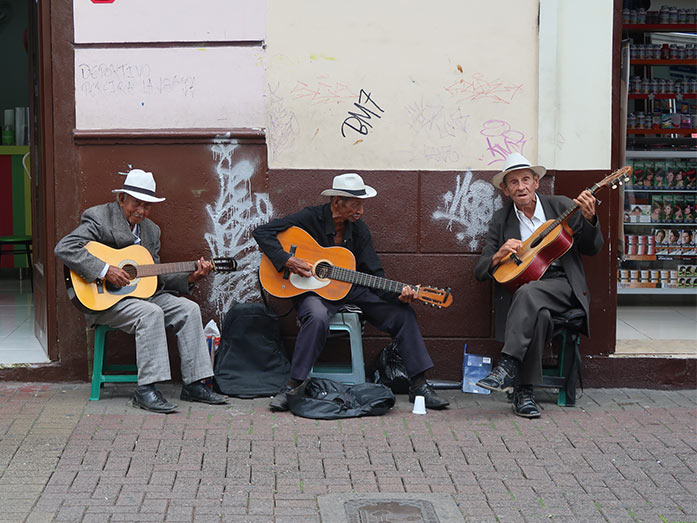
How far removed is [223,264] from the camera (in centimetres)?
563

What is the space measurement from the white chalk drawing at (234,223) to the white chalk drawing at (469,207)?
1.15 metres

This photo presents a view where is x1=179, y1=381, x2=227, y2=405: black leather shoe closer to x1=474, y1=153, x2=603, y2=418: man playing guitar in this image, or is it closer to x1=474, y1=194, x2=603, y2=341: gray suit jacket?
x1=474, y1=153, x2=603, y2=418: man playing guitar

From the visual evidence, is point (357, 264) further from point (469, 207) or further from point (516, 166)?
point (516, 166)

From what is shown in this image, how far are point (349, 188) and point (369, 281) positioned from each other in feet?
1.88

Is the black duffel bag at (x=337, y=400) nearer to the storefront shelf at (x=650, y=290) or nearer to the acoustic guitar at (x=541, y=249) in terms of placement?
the acoustic guitar at (x=541, y=249)

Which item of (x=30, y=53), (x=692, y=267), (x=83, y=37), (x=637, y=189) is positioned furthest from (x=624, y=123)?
(x=30, y=53)

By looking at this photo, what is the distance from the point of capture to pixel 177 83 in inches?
230

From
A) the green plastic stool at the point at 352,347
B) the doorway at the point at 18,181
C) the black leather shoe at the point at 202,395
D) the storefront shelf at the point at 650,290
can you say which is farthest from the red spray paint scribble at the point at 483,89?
the doorway at the point at 18,181

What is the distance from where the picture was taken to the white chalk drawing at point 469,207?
19.6 feet

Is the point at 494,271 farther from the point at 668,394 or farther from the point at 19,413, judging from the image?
the point at 19,413

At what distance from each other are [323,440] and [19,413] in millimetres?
1784

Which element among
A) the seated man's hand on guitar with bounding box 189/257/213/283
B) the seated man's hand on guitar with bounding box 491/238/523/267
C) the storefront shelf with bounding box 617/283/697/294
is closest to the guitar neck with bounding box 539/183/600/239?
the seated man's hand on guitar with bounding box 491/238/523/267

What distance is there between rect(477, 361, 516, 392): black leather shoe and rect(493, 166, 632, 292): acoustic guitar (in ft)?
1.74

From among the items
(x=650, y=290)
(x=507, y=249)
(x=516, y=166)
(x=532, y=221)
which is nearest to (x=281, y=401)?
(x=507, y=249)
